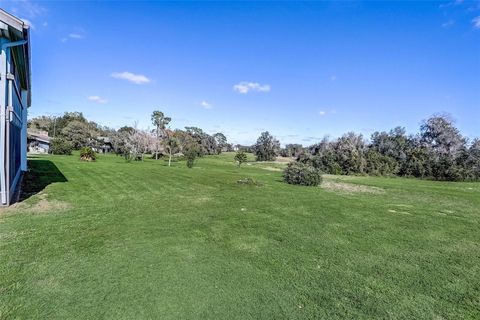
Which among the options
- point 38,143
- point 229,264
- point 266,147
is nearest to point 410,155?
point 266,147

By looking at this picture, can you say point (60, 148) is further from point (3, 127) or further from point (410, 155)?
point (410, 155)

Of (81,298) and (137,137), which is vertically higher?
(137,137)

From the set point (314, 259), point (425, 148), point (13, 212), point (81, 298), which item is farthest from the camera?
point (425, 148)

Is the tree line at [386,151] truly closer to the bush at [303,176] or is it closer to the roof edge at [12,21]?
the bush at [303,176]

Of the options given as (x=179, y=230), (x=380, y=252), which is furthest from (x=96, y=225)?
(x=380, y=252)

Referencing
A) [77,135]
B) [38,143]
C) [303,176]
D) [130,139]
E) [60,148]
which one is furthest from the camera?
[77,135]

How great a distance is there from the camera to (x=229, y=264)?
17.0 ft

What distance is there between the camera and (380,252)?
609cm

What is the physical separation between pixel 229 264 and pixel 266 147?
66.4 metres

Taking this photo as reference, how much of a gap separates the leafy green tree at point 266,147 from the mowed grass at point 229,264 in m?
61.1

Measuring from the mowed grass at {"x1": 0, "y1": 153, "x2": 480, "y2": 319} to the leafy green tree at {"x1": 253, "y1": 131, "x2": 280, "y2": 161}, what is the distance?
2407 inches

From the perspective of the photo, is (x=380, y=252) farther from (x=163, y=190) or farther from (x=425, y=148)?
(x=425, y=148)

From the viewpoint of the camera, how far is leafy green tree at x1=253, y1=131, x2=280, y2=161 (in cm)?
7081

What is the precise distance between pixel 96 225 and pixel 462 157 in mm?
44680
